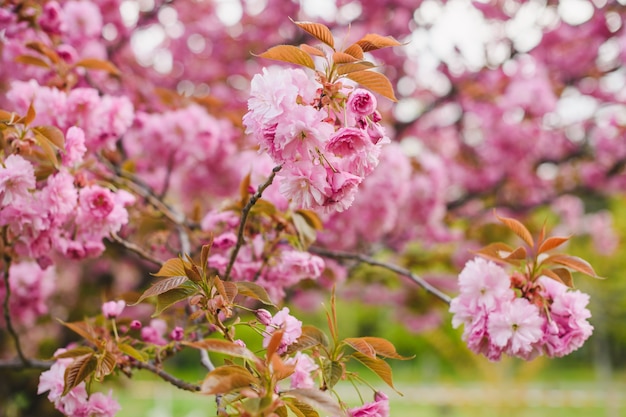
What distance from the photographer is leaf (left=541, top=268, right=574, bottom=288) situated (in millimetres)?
1164

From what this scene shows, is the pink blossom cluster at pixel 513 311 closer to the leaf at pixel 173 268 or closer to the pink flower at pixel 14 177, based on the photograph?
the leaf at pixel 173 268

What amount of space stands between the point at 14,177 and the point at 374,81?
0.73 metres

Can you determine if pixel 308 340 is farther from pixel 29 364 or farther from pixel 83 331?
pixel 29 364

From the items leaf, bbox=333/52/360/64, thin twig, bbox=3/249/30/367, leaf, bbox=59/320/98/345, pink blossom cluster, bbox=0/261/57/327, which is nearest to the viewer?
leaf, bbox=333/52/360/64

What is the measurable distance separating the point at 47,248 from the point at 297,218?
0.58m

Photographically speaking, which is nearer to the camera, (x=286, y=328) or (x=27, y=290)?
(x=286, y=328)

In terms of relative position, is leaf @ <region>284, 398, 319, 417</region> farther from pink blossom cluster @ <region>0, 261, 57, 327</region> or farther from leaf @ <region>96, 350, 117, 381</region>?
pink blossom cluster @ <region>0, 261, 57, 327</region>

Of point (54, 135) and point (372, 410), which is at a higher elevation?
point (54, 135)

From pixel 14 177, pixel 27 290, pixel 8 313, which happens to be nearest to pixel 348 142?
pixel 14 177

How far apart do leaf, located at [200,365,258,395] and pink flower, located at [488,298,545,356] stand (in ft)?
1.73

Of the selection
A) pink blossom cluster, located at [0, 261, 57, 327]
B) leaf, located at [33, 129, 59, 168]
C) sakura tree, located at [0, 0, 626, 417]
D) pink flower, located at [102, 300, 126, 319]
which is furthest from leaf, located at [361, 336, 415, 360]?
pink blossom cluster, located at [0, 261, 57, 327]

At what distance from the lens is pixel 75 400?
115 cm

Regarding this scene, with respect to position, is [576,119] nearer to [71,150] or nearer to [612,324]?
[71,150]

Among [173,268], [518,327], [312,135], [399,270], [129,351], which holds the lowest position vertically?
[129,351]
